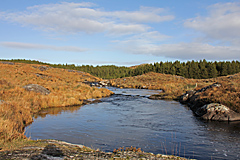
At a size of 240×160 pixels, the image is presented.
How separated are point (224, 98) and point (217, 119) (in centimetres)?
313

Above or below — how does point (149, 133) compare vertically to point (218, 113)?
below

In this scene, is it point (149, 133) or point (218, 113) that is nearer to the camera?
point (149, 133)

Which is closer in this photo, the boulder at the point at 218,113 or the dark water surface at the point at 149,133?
the dark water surface at the point at 149,133

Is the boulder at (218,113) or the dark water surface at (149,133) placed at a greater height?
the boulder at (218,113)

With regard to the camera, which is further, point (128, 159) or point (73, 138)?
point (73, 138)

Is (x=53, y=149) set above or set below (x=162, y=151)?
above

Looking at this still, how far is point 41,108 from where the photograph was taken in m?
20.5

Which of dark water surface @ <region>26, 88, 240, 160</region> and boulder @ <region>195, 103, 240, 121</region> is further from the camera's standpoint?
boulder @ <region>195, 103, 240, 121</region>

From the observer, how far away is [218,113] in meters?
16.7

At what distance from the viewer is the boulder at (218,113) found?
16.2m

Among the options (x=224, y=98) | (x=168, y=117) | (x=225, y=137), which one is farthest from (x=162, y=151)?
(x=224, y=98)

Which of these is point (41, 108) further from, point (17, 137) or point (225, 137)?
point (225, 137)

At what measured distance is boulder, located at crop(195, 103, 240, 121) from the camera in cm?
1623

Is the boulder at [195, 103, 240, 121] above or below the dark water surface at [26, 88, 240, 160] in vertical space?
above
